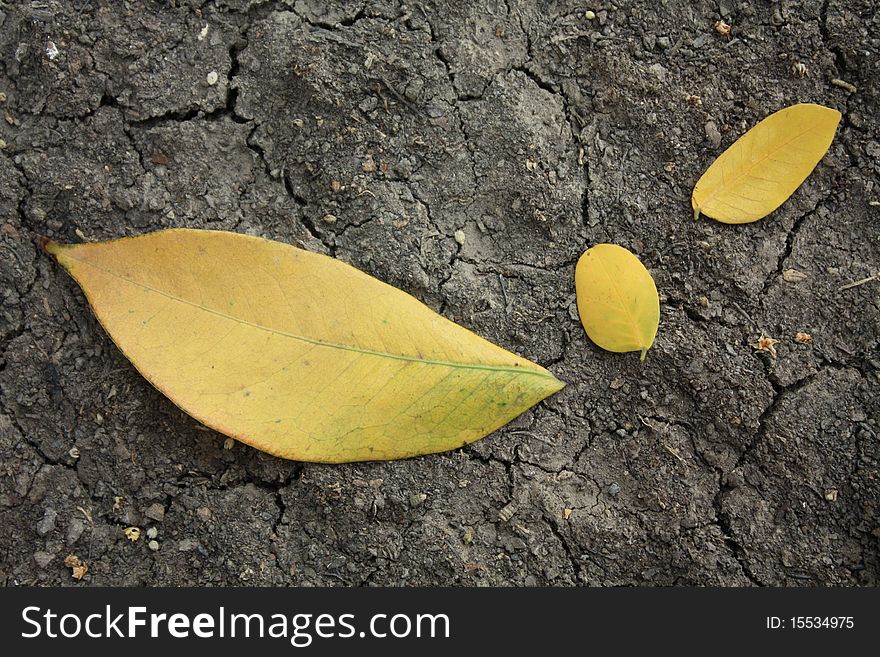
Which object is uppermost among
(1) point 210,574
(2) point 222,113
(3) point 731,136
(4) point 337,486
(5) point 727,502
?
(3) point 731,136

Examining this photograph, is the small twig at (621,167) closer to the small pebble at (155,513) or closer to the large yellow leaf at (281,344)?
the large yellow leaf at (281,344)

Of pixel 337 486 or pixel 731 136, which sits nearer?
pixel 337 486

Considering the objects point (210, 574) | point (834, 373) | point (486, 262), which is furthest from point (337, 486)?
point (834, 373)

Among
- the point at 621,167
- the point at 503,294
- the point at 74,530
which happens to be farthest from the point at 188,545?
the point at 621,167

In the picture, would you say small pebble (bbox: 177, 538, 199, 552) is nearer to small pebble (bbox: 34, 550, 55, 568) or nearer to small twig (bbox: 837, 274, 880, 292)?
small pebble (bbox: 34, 550, 55, 568)

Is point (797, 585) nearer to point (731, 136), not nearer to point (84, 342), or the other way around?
point (731, 136)

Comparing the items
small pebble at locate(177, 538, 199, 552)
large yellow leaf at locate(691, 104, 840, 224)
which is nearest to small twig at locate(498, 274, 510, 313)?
large yellow leaf at locate(691, 104, 840, 224)

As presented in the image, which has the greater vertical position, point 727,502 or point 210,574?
point 727,502

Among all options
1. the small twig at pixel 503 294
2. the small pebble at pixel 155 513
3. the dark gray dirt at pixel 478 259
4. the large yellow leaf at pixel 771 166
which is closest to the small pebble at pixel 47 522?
the dark gray dirt at pixel 478 259
